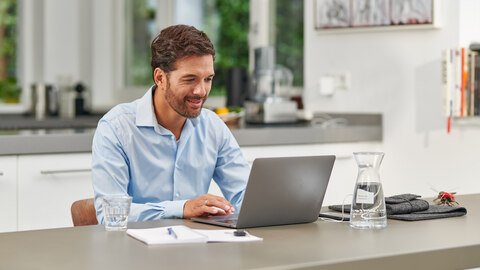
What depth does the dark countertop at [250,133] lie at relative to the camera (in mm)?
3123

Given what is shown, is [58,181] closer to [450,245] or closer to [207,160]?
[207,160]

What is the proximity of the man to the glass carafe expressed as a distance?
39 cm

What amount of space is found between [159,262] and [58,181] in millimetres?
1837

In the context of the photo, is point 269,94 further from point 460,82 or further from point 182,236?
point 182,236

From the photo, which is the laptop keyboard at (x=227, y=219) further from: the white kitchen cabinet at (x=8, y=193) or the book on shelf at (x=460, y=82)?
the book on shelf at (x=460, y=82)

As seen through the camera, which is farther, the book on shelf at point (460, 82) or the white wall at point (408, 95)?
the white wall at point (408, 95)

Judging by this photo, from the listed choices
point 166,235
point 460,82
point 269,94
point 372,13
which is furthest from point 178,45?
point 269,94

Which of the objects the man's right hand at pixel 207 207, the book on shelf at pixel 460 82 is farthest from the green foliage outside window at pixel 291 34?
the man's right hand at pixel 207 207

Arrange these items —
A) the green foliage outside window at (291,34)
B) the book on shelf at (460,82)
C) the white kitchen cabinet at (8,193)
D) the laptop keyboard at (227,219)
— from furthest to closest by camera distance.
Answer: the green foliage outside window at (291,34)
the book on shelf at (460,82)
the white kitchen cabinet at (8,193)
the laptop keyboard at (227,219)

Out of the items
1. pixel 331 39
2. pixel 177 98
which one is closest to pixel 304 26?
pixel 331 39

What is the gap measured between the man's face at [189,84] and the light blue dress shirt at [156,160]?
0.10 meters

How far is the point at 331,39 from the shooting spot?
4234mm

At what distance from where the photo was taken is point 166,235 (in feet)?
5.62

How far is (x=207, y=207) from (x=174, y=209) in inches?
4.8
